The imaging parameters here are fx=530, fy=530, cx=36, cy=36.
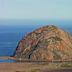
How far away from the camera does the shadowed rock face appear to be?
278 ft

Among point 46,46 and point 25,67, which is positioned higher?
point 46,46

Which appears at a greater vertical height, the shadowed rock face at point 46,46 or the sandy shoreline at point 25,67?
the shadowed rock face at point 46,46

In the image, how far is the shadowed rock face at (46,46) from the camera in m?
84.9

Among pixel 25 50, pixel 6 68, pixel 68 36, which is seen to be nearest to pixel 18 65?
pixel 6 68

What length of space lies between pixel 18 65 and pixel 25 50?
32.5ft

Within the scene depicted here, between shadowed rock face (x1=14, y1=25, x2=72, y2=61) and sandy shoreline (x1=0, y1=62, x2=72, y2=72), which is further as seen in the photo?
shadowed rock face (x1=14, y1=25, x2=72, y2=61)

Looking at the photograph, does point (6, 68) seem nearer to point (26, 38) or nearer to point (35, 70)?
point (35, 70)

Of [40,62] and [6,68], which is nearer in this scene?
[6,68]

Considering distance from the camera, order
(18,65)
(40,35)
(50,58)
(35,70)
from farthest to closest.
A: (40,35) → (50,58) → (18,65) → (35,70)

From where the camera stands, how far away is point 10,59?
85938 millimetres

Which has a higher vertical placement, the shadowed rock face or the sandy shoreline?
the shadowed rock face

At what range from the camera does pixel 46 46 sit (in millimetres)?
86438

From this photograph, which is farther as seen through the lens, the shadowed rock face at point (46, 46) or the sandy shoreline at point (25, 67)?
the shadowed rock face at point (46, 46)

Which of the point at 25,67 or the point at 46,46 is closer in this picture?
the point at 25,67
